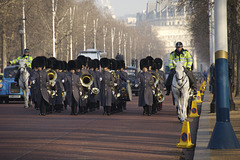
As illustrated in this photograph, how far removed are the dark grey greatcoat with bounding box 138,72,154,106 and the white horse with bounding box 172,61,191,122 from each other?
→ 3.17 m

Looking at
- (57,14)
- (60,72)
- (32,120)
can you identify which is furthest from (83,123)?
(57,14)

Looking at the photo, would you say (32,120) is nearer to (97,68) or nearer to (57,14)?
(97,68)

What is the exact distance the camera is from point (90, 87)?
22.2 metres

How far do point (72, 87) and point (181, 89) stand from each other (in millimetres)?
5050

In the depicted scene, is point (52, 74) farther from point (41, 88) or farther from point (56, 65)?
point (41, 88)

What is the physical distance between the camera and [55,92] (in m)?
21.3

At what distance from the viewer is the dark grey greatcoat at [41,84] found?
2028 centimetres

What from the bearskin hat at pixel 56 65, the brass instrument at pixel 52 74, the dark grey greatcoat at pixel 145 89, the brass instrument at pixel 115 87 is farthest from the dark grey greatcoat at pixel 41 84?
the dark grey greatcoat at pixel 145 89

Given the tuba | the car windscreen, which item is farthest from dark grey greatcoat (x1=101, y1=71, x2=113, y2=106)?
the car windscreen

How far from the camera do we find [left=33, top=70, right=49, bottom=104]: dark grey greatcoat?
66.5ft

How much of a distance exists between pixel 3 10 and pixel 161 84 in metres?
26.6

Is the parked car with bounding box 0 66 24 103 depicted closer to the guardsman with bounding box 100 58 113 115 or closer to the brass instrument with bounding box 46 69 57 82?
the brass instrument with bounding box 46 69 57 82

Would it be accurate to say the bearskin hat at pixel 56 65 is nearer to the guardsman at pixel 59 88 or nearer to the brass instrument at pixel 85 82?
the guardsman at pixel 59 88

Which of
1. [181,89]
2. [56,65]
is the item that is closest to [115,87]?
[56,65]
